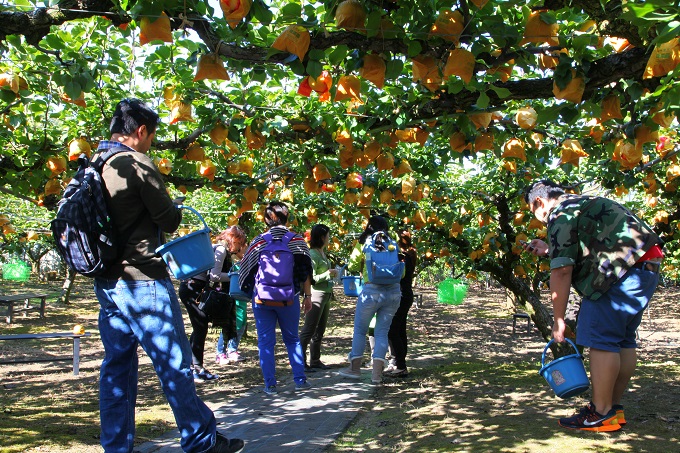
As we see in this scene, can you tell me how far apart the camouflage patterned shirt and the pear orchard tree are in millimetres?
437

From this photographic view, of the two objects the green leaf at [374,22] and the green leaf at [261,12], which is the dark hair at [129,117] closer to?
the green leaf at [261,12]

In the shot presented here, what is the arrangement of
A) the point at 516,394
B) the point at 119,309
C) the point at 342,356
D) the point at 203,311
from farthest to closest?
the point at 342,356 < the point at 203,311 < the point at 516,394 < the point at 119,309

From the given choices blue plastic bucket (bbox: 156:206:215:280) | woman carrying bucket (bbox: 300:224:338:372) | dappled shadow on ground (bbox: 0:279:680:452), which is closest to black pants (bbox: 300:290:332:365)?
woman carrying bucket (bbox: 300:224:338:372)

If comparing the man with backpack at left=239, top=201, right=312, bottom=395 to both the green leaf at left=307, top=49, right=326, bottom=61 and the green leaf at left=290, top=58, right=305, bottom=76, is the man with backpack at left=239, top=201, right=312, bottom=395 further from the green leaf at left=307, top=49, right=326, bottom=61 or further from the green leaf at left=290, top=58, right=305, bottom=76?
the green leaf at left=307, top=49, right=326, bottom=61

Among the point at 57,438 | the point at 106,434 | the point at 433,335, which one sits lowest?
the point at 433,335

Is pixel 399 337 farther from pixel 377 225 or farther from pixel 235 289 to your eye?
pixel 235 289

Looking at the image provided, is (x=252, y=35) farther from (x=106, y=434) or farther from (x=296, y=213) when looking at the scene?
(x=296, y=213)

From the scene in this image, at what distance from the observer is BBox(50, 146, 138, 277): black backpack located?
94.7 inches

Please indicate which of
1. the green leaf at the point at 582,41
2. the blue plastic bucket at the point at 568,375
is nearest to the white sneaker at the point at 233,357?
the blue plastic bucket at the point at 568,375

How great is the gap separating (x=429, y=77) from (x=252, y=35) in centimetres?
97

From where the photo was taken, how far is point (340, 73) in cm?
324

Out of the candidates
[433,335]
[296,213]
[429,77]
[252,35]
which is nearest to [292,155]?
[296,213]

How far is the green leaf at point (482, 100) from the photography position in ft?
10.1

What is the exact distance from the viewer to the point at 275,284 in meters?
4.84
